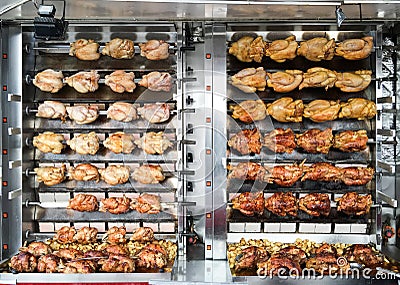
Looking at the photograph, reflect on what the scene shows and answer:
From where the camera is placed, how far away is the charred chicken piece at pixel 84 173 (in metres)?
4.23

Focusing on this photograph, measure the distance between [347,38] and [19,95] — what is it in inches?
101

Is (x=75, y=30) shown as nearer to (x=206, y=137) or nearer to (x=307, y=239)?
(x=206, y=137)

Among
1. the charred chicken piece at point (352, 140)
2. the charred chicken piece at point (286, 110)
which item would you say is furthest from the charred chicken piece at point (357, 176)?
the charred chicken piece at point (286, 110)

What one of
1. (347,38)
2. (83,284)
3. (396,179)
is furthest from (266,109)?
(83,284)

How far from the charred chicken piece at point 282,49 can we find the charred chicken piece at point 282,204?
3.46ft

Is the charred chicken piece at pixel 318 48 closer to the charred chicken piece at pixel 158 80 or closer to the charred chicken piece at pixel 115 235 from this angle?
the charred chicken piece at pixel 158 80

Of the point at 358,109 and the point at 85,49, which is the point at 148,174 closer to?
the point at 85,49

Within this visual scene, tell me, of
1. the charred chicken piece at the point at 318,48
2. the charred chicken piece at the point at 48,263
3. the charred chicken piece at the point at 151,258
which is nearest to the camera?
the charred chicken piece at the point at 48,263

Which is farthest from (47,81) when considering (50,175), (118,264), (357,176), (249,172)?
(357,176)

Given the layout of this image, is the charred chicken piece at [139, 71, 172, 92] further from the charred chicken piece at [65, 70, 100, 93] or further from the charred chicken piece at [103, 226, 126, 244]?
the charred chicken piece at [103, 226, 126, 244]

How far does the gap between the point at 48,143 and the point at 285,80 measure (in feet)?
6.13

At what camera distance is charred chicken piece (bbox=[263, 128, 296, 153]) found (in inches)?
165

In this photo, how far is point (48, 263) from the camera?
374cm

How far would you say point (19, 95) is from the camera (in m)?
4.22
